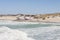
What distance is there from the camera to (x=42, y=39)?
46.6ft

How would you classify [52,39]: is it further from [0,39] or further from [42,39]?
[0,39]

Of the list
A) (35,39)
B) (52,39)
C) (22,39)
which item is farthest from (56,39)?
(22,39)

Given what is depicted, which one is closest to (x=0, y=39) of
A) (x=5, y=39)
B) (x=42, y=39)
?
(x=5, y=39)

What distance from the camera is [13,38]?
1352cm

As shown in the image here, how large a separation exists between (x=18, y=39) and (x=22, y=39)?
0.29 metres

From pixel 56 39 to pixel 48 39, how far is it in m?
0.53

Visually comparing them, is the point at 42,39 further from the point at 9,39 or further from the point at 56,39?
the point at 9,39

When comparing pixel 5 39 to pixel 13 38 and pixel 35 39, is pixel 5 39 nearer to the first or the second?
pixel 13 38

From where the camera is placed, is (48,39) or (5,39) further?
(48,39)

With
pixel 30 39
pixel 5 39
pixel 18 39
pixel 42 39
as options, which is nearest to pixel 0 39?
pixel 5 39

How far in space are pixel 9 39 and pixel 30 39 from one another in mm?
1486

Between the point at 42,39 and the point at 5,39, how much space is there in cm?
259

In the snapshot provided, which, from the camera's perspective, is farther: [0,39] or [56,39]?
[56,39]

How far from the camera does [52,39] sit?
1420 centimetres
